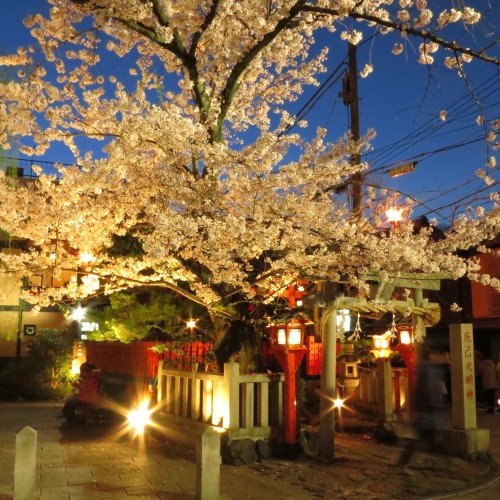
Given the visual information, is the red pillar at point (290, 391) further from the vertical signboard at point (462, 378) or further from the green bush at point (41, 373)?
the green bush at point (41, 373)

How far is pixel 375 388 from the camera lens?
15797 mm

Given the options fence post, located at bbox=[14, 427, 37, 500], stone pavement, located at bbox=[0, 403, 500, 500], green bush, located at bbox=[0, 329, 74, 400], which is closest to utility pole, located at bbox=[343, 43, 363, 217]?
stone pavement, located at bbox=[0, 403, 500, 500]

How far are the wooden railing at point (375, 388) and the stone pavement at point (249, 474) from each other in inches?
101

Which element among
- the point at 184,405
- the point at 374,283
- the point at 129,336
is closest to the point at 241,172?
the point at 374,283

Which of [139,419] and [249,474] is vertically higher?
[139,419]

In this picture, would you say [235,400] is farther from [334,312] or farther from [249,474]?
[334,312]

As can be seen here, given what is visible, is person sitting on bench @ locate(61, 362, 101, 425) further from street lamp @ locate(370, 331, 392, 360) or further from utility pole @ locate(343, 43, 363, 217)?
utility pole @ locate(343, 43, 363, 217)

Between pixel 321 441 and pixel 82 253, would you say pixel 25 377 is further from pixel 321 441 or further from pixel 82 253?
pixel 321 441

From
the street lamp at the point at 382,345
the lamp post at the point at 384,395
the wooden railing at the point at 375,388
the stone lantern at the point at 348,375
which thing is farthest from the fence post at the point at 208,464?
the stone lantern at the point at 348,375

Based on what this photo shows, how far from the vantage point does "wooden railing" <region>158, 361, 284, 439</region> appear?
34.9 feet

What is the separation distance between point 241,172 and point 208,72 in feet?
11.5

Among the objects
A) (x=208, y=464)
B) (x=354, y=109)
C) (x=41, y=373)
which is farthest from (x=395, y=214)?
(x=41, y=373)

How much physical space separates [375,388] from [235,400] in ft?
21.5

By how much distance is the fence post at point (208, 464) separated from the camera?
24.3 ft
